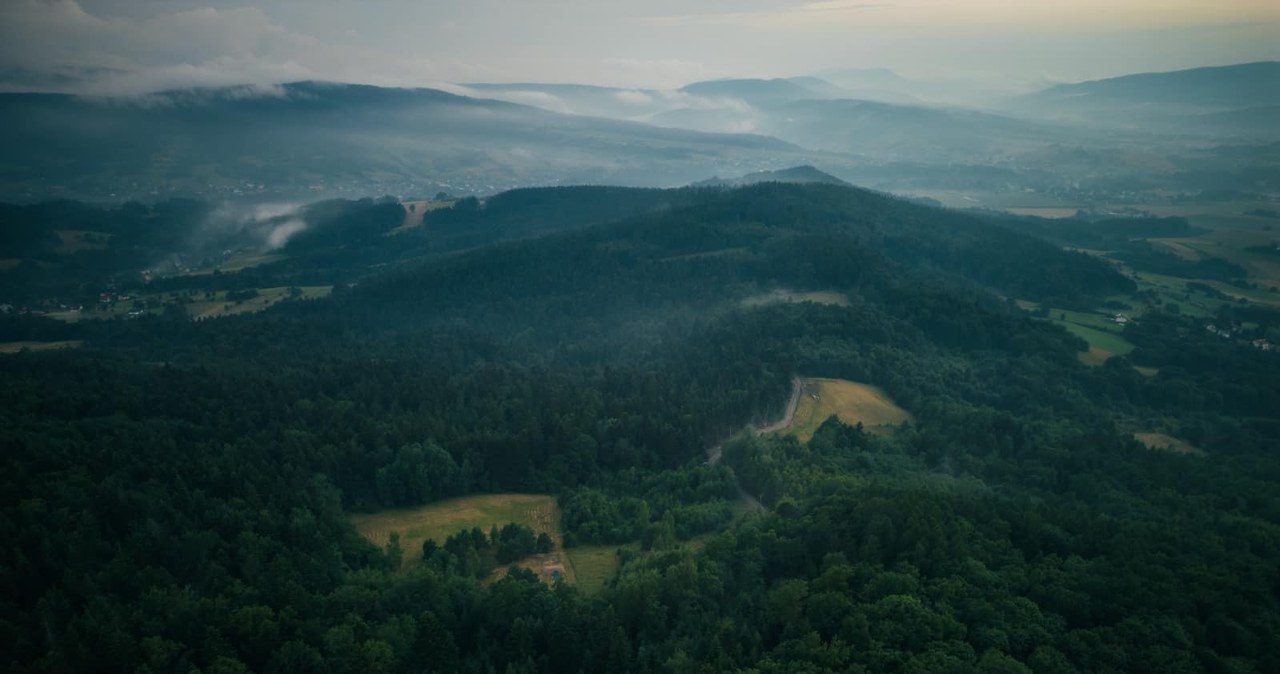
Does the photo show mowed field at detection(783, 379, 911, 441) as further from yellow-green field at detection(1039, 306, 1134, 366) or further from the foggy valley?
yellow-green field at detection(1039, 306, 1134, 366)

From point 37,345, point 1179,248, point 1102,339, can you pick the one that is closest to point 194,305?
point 37,345

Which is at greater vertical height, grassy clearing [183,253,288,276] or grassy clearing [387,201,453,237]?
grassy clearing [387,201,453,237]

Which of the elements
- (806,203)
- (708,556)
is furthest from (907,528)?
(806,203)

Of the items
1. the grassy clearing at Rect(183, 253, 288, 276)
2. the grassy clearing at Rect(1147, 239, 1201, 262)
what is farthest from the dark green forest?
the grassy clearing at Rect(183, 253, 288, 276)

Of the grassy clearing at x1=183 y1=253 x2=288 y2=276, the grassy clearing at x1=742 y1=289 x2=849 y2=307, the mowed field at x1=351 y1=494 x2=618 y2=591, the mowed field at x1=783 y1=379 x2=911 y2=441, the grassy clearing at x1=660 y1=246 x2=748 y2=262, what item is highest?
the grassy clearing at x1=183 y1=253 x2=288 y2=276

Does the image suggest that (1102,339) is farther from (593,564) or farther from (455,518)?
(455,518)

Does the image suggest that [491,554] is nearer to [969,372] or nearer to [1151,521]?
[1151,521]
